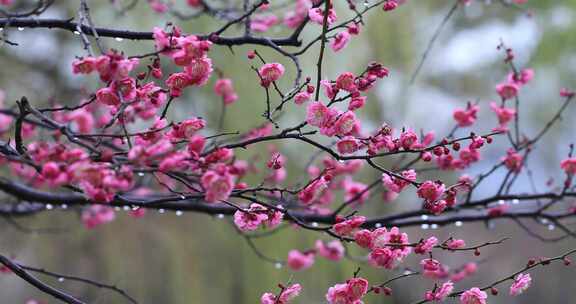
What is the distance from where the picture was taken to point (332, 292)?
125cm

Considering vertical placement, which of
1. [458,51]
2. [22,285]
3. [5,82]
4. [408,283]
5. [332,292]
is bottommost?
[332,292]

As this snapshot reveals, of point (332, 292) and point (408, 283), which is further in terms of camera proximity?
point (408, 283)

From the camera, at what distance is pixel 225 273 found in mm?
3990

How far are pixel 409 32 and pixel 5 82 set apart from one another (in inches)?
99.0

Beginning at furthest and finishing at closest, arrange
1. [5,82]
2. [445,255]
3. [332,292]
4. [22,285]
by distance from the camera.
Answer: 1. [445,255]
2. [22,285]
3. [5,82]
4. [332,292]

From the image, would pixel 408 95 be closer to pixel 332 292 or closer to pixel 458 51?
pixel 458 51

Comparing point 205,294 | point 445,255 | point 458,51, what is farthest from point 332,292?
point 458,51

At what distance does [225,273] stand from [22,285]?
3.94 feet

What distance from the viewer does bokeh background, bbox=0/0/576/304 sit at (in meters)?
3.74

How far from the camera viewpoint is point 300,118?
3.85 m

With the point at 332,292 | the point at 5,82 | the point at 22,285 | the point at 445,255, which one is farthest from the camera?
the point at 445,255

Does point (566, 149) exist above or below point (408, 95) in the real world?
below

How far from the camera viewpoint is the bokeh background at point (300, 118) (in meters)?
3.74

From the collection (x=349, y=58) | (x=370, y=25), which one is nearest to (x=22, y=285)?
(x=349, y=58)
